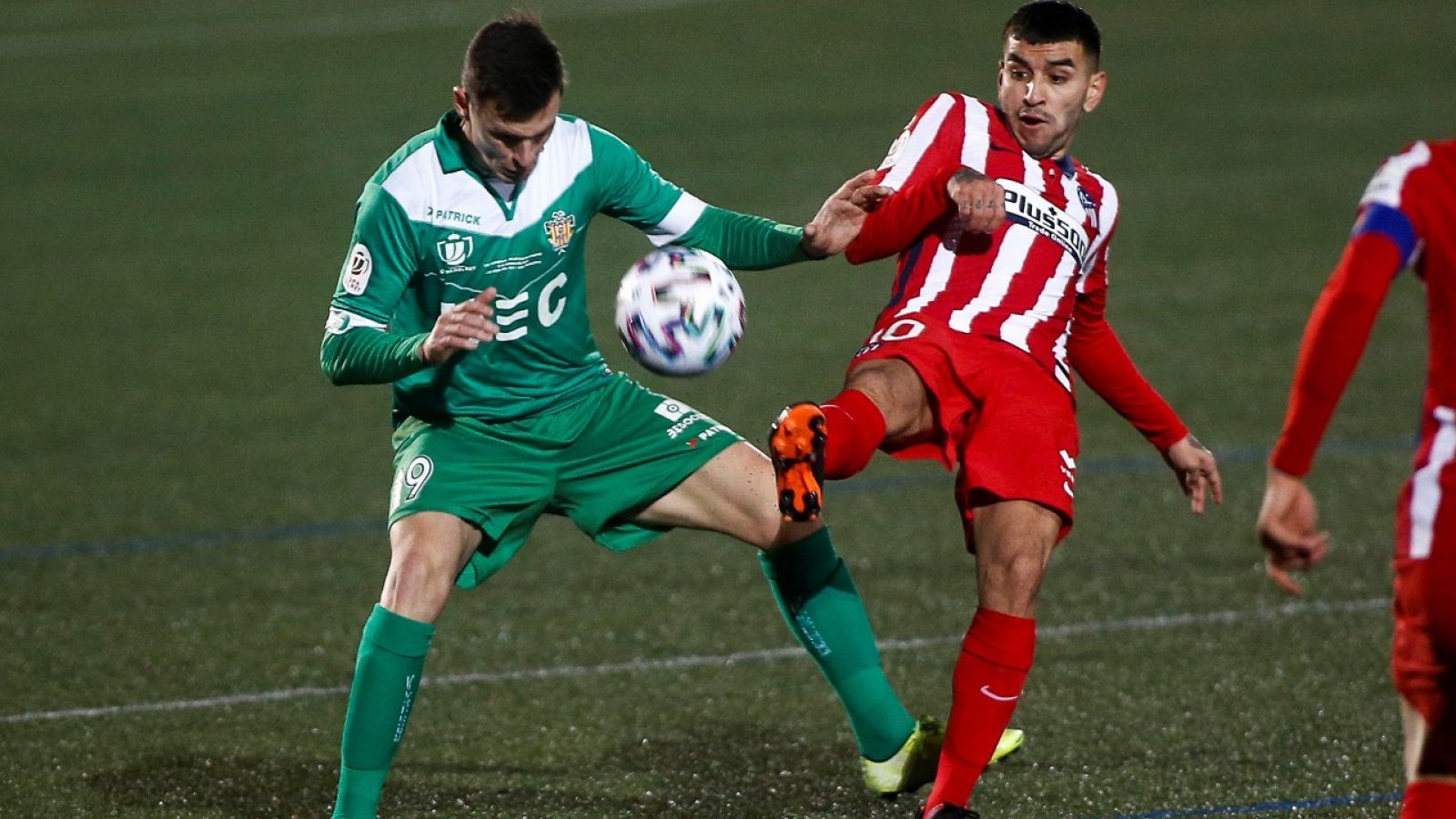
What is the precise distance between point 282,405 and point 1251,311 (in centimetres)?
536

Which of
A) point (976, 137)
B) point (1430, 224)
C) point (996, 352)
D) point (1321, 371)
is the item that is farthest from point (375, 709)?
point (1430, 224)

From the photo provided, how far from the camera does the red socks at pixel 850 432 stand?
4.40 m

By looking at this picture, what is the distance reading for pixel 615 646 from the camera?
641 centimetres

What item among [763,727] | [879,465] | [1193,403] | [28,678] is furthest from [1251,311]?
[28,678]

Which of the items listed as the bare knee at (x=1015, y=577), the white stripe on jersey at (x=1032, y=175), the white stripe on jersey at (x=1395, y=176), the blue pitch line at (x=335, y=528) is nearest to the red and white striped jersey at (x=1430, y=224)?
the white stripe on jersey at (x=1395, y=176)

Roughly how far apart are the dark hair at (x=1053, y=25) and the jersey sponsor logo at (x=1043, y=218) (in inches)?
15.7

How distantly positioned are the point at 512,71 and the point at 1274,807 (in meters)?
2.63

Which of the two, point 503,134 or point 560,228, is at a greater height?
point 503,134

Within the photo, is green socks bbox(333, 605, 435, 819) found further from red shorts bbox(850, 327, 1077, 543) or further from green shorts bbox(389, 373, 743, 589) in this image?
red shorts bbox(850, 327, 1077, 543)

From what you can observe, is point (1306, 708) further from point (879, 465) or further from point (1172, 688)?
point (879, 465)

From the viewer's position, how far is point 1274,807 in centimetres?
486

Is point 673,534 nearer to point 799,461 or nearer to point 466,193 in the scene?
point 466,193

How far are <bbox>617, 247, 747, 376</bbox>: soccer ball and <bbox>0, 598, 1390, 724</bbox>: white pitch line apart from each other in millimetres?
1696

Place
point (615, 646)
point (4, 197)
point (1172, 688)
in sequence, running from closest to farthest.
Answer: point (1172, 688)
point (615, 646)
point (4, 197)
